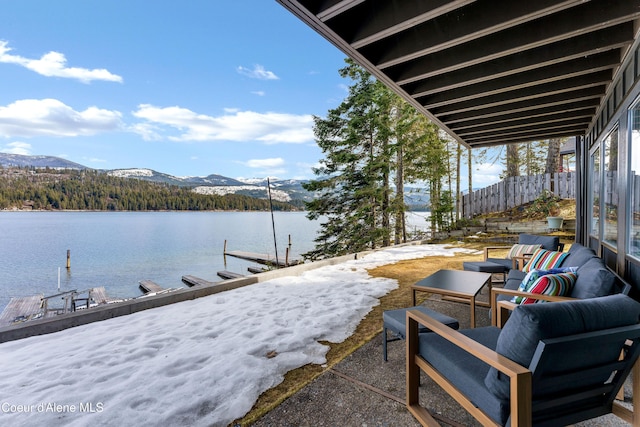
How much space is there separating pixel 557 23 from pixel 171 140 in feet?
361

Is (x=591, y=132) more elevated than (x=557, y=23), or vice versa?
(x=557, y=23)

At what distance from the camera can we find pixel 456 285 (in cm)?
309

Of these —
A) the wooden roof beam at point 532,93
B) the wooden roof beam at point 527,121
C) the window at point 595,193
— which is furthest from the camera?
the wooden roof beam at point 527,121

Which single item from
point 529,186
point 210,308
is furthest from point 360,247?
point 210,308

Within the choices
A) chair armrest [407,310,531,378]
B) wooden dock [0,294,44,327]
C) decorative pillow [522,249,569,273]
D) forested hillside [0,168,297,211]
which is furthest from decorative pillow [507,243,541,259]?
forested hillside [0,168,297,211]

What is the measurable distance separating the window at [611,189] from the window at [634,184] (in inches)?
17.5

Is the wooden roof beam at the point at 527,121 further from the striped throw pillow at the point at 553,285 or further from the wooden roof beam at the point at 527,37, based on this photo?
the striped throw pillow at the point at 553,285

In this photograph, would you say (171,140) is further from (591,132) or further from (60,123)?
(591,132)

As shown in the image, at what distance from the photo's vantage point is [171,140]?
9706 centimetres

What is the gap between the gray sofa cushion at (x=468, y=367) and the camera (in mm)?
1207

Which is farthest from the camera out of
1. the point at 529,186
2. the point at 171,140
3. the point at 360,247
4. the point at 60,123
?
the point at 171,140

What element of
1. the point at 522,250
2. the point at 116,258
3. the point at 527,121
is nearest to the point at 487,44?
the point at 527,121

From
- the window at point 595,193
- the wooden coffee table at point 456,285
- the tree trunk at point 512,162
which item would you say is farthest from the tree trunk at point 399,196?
the wooden coffee table at point 456,285

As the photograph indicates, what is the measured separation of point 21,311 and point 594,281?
16634mm
